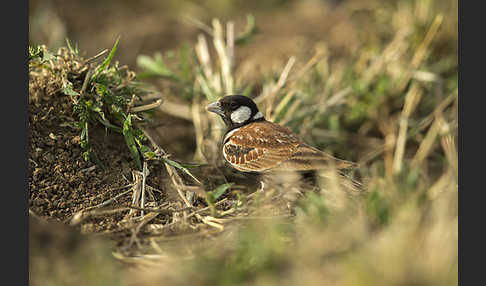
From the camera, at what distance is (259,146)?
145 inches

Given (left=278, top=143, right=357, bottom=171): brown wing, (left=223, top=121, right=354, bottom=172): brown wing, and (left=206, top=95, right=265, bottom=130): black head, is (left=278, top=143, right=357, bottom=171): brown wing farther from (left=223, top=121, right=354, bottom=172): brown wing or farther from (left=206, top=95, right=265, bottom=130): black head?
(left=206, top=95, right=265, bottom=130): black head

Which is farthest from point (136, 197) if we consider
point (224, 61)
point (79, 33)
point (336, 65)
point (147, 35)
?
point (79, 33)

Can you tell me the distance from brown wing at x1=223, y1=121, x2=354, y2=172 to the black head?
0.11 metres

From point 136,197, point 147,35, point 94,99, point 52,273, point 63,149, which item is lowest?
point 52,273

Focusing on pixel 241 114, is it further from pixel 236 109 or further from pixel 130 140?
pixel 130 140

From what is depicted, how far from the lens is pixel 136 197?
327cm

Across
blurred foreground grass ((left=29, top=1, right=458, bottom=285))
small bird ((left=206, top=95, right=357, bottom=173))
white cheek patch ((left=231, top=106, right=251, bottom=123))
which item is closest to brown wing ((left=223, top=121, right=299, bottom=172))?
small bird ((left=206, top=95, right=357, bottom=173))

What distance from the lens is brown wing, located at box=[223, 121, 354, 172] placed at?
11.3 ft

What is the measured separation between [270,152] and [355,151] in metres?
1.65

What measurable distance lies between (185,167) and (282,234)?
4.10 ft

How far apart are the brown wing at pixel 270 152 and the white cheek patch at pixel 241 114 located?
106 mm

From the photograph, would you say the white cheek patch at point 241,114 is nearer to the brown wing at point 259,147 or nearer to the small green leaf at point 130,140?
the brown wing at point 259,147

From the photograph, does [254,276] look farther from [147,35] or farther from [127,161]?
[147,35]

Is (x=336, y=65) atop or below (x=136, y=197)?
atop
